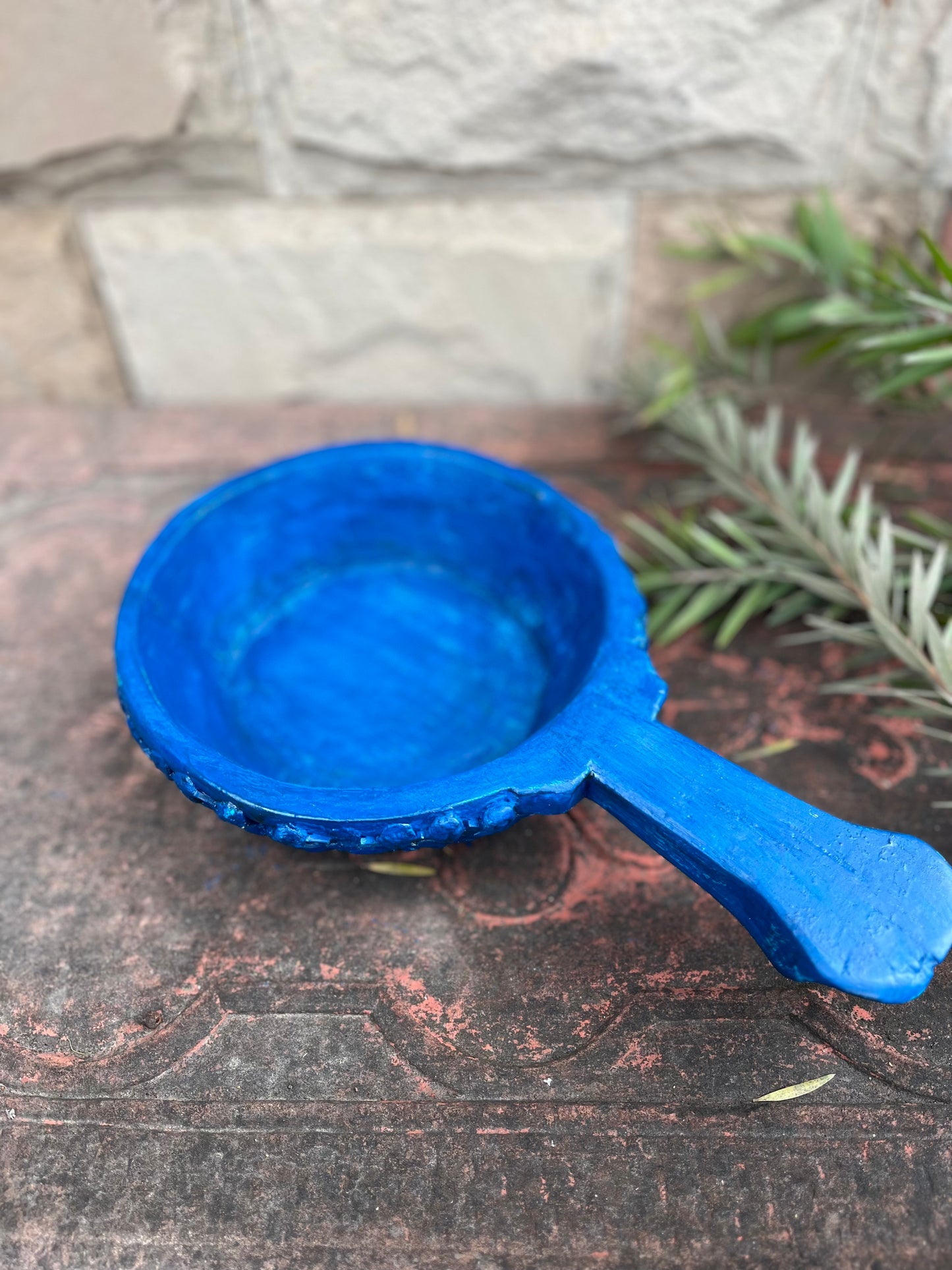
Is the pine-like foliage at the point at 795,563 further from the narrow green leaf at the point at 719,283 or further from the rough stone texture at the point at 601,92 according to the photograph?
the rough stone texture at the point at 601,92

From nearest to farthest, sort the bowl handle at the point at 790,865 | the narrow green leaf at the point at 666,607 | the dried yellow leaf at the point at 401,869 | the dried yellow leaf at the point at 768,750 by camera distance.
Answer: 1. the bowl handle at the point at 790,865
2. the dried yellow leaf at the point at 401,869
3. the dried yellow leaf at the point at 768,750
4. the narrow green leaf at the point at 666,607

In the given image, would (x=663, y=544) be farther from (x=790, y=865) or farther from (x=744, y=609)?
(x=790, y=865)

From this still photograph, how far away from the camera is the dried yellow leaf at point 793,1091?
878 millimetres

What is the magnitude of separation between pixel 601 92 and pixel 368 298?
46 cm

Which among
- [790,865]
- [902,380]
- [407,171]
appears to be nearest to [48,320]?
[407,171]

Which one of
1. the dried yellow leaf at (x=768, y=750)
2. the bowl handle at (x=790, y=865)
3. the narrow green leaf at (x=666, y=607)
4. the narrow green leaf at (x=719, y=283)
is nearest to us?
the bowl handle at (x=790, y=865)

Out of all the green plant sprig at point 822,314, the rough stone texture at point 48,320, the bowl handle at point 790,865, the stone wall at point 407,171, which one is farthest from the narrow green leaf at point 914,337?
the rough stone texture at point 48,320

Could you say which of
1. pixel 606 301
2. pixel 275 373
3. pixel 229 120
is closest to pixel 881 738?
pixel 606 301

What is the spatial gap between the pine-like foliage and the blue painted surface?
0.20m

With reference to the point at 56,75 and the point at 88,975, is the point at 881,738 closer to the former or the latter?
the point at 88,975

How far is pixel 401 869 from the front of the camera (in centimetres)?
105

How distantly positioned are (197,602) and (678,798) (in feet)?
2.05

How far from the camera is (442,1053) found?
3.00ft

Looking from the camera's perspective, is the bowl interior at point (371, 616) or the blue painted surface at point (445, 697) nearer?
the blue painted surface at point (445, 697)
